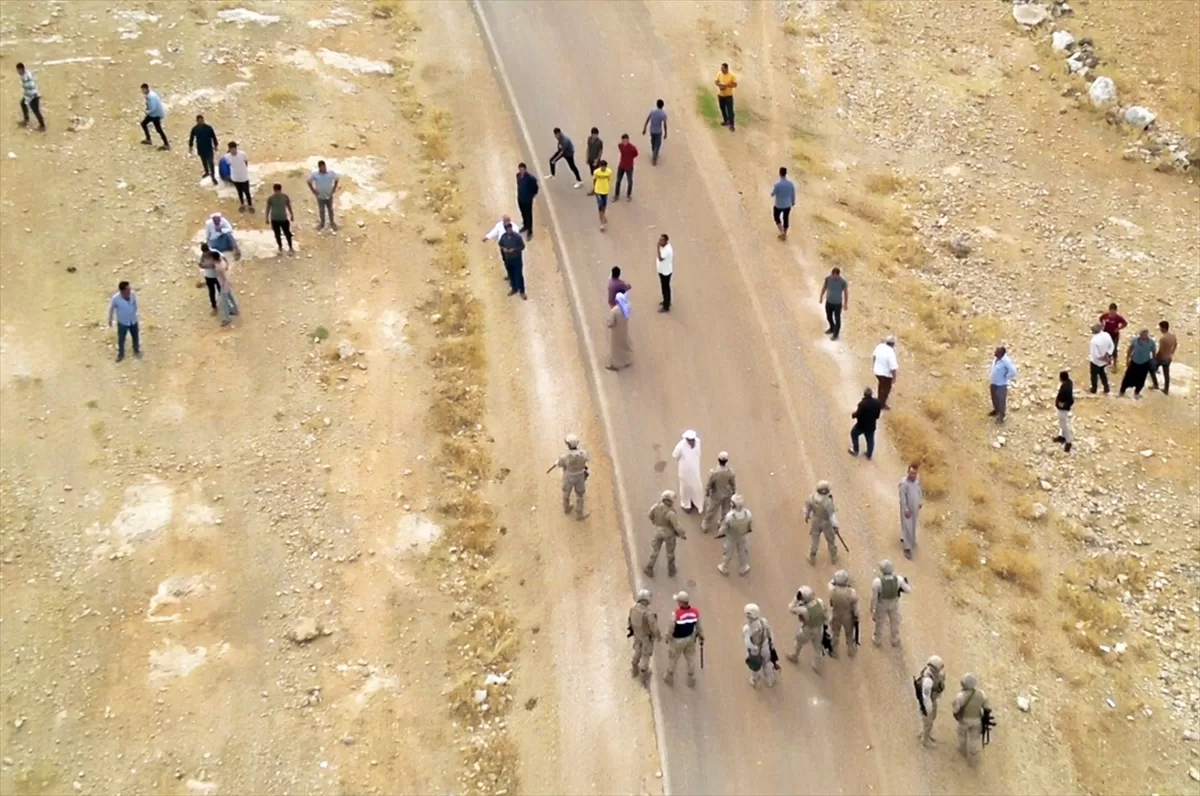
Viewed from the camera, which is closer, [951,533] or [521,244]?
[951,533]

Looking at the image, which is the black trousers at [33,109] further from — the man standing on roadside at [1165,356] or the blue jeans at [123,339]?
the man standing on roadside at [1165,356]

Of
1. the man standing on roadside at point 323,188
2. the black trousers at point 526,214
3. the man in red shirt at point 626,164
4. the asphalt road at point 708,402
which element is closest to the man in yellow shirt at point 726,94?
the asphalt road at point 708,402

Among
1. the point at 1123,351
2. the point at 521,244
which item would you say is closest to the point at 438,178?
the point at 521,244

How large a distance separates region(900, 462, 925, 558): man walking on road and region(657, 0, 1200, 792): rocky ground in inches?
18.5

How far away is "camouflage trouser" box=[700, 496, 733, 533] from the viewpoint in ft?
50.1

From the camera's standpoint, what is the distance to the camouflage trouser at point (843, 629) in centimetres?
1387

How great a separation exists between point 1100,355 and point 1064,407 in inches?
73.5

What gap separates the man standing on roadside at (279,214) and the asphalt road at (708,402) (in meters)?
4.33

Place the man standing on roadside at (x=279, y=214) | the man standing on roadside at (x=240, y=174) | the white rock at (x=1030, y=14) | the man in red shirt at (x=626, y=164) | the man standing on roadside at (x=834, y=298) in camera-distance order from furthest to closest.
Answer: the white rock at (x=1030, y=14), the man in red shirt at (x=626, y=164), the man standing on roadside at (x=240, y=174), the man standing on roadside at (x=279, y=214), the man standing on roadside at (x=834, y=298)

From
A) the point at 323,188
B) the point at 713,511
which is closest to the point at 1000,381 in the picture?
the point at 713,511

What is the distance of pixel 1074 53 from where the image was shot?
92.6ft

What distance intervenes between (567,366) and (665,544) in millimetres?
4383

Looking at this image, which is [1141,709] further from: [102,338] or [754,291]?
[102,338]

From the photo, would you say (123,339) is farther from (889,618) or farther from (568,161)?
(889,618)
